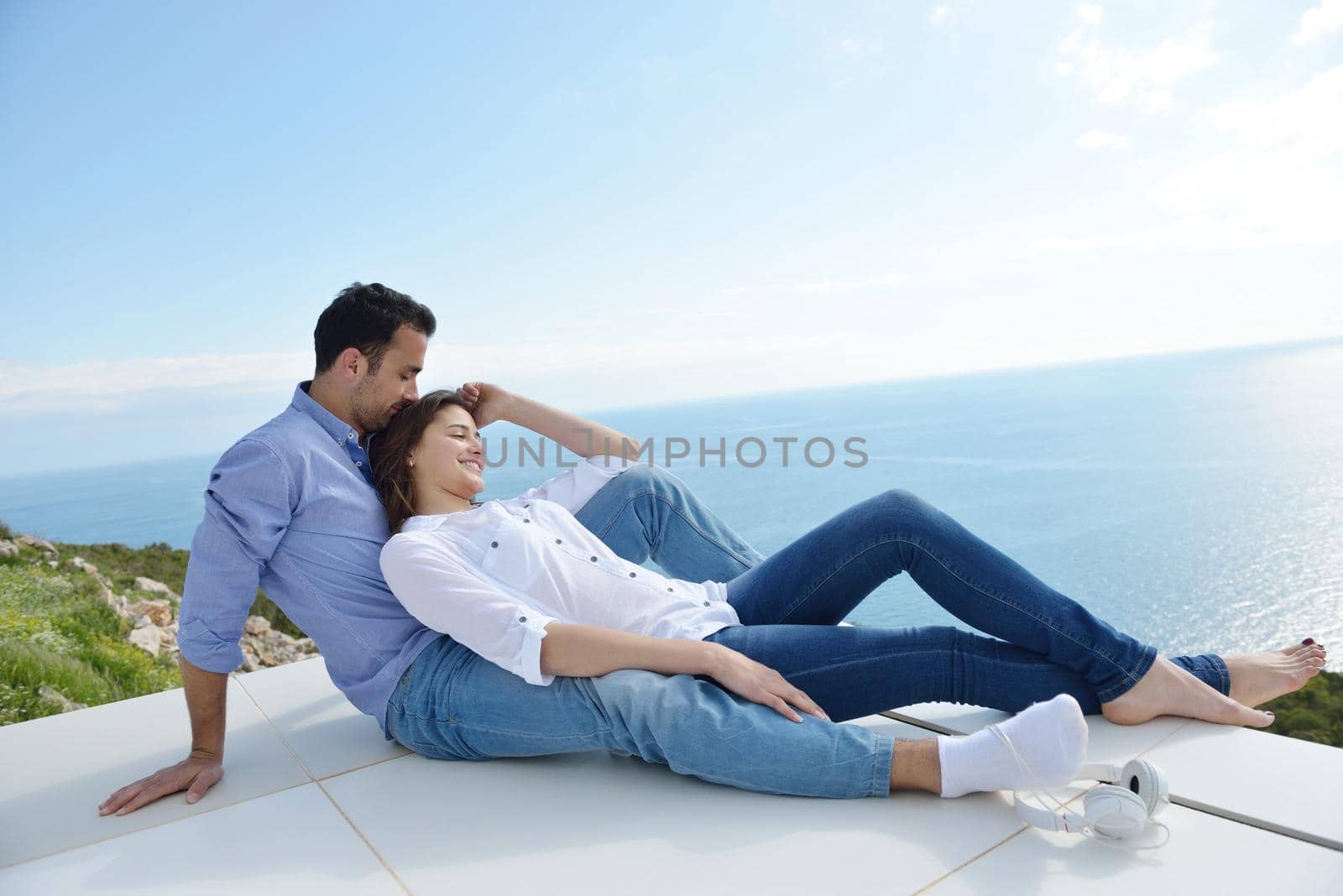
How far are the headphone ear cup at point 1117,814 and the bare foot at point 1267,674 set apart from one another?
639 mm

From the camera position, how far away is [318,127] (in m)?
10.8

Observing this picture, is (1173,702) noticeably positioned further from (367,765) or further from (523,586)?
(367,765)

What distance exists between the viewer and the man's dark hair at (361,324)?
1808mm

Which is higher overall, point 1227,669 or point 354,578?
point 354,578

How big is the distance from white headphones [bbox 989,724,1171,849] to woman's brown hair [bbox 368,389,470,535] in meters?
1.29

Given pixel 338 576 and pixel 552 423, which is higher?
pixel 552 423

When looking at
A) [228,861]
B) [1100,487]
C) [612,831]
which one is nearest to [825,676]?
[612,831]

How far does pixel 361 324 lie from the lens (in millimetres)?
1808

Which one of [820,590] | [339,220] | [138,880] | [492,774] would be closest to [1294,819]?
[820,590]

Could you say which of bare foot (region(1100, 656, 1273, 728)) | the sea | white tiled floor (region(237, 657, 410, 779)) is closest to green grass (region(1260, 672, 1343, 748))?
the sea

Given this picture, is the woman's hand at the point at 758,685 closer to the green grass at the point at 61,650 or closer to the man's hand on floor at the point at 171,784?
the man's hand on floor at the point at 171,784

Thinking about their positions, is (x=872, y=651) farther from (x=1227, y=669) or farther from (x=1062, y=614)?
(x=1227, y=669)

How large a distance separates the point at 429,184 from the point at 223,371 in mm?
6152

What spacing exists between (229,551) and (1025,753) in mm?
1495
